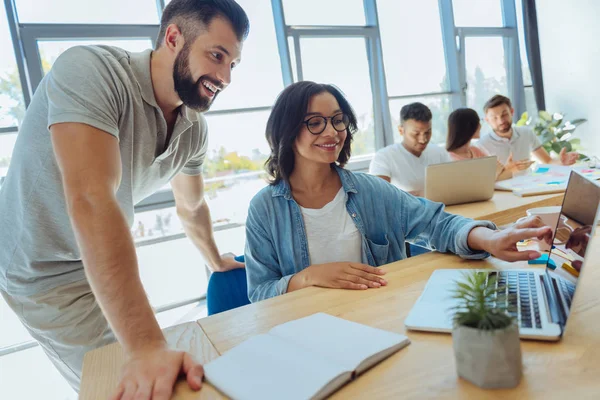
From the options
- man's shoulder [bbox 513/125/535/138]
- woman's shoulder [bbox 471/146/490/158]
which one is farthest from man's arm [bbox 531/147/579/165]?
woman's shoulder [bbox 471/146/490/158]

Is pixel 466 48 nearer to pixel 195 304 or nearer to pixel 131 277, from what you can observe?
pixel 195 304

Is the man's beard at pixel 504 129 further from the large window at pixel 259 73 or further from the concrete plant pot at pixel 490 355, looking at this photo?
the concrete plant pot at pixel 490 355

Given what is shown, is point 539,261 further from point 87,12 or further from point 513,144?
point 87,12

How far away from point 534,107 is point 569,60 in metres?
0.69

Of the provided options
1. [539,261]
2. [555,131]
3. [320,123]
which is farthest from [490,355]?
[555,131]

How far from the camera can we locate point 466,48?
5371mm

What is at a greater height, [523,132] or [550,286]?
[523,132]

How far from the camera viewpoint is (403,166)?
3316mm

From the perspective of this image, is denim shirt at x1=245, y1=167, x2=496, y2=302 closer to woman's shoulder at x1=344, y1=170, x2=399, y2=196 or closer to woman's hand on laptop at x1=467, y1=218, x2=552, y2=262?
woman's shoulder at x1=344, y1=170, x2=399, y2=196

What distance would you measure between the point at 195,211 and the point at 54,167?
84 cm

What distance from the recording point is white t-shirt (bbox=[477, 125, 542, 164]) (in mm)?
3934

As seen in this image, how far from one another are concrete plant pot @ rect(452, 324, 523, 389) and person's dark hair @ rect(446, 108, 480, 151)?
3.00 m

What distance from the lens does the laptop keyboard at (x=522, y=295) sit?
0.79 m

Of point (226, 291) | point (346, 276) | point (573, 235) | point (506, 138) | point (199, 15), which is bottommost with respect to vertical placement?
point (226, 291)
